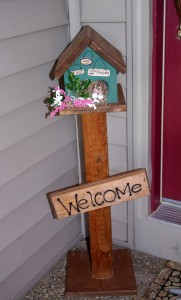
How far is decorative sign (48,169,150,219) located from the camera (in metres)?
1.62

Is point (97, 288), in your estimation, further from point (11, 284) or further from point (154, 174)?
point (154, 174)

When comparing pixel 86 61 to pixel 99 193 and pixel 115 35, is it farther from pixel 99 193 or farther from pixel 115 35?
pixel 99 193

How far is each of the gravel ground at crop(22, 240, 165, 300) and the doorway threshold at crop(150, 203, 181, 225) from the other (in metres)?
0.20

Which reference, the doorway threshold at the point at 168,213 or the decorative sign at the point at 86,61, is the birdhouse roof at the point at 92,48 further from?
the doorway threshold at the point at 168,213

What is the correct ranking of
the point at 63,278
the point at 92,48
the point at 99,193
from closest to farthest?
the point at 92,48
the point at 99,193
the point at 63,278

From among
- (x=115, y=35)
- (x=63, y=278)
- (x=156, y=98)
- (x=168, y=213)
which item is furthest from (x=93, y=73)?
(x=63, y=278)

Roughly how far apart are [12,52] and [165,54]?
0.69 metres

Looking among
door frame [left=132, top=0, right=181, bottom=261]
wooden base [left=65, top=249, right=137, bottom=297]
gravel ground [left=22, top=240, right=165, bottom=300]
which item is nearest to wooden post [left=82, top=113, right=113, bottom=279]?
wooden base [left=65, top=249, right=137, bottom=297]

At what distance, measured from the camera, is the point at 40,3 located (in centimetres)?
162

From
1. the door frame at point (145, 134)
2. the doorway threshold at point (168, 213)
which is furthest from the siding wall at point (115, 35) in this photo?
the doorway threshold at point (168, 213)

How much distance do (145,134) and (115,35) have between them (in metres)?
0.44

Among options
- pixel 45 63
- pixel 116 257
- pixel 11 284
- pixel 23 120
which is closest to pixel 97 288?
pixel 116 257

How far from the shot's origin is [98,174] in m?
1.69

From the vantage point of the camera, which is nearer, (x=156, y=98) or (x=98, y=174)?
(x=98, y=174)
